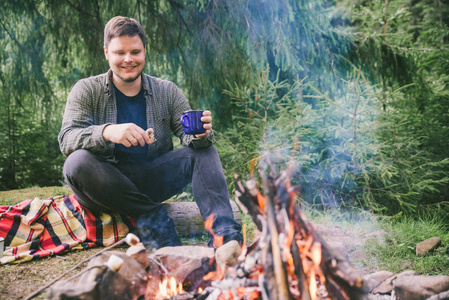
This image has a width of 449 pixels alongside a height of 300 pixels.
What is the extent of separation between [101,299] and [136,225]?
44.4 inches

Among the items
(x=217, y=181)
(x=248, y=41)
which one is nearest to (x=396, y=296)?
(x=217, y=181)

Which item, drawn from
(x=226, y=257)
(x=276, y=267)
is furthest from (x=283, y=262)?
(x=226, y=257)

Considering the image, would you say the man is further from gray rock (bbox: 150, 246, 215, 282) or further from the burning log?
the burning log

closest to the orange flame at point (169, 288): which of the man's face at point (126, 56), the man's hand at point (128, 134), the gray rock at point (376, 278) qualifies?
the man's hand at point (128, 134)

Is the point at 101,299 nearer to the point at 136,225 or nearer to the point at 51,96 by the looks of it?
the point at 136,225

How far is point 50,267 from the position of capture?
211 cm

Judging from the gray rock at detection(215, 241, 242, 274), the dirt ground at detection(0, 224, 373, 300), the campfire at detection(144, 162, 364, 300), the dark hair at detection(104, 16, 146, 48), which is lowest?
the dirt ground at detection(0, 224, 373, 300)

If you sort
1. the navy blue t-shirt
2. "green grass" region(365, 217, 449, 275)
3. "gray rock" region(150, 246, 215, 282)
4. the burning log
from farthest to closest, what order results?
the navy blue t-shirt → "green grass" region(365, 217, 449, 275) → "gray rock" region(150, 246, 215, 282) → the burning log

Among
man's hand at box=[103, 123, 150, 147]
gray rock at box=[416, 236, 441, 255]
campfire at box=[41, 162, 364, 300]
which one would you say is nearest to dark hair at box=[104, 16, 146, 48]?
man's hand at box=[103, 123, 150, 147]

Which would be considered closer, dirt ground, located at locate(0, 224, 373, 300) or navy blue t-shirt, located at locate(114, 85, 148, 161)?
dirt ground, located at locate(0, 224, 373, 300)

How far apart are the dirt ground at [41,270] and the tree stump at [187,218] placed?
46 centimetres

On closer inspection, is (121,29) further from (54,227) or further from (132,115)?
(54,227)

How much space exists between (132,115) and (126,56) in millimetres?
466

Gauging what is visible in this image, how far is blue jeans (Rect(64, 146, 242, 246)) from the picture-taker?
2.19m
